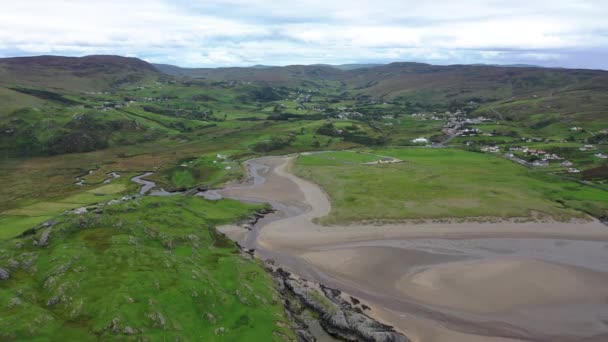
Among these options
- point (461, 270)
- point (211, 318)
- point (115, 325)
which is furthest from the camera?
point (461, 270)

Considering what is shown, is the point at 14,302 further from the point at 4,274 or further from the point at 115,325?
the point at 115,325

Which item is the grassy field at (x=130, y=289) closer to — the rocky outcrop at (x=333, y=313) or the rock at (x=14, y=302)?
the rock at (x=14, y=302)

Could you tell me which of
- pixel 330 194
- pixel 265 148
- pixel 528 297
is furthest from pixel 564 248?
pixel 265 148

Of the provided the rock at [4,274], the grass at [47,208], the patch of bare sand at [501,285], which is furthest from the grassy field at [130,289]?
the grass at [47,208]

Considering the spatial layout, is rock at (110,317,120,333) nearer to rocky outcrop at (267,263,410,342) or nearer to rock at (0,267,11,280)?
rock at (0,267,11,280)

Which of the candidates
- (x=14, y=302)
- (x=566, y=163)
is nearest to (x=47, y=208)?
(x=14, y=302)
